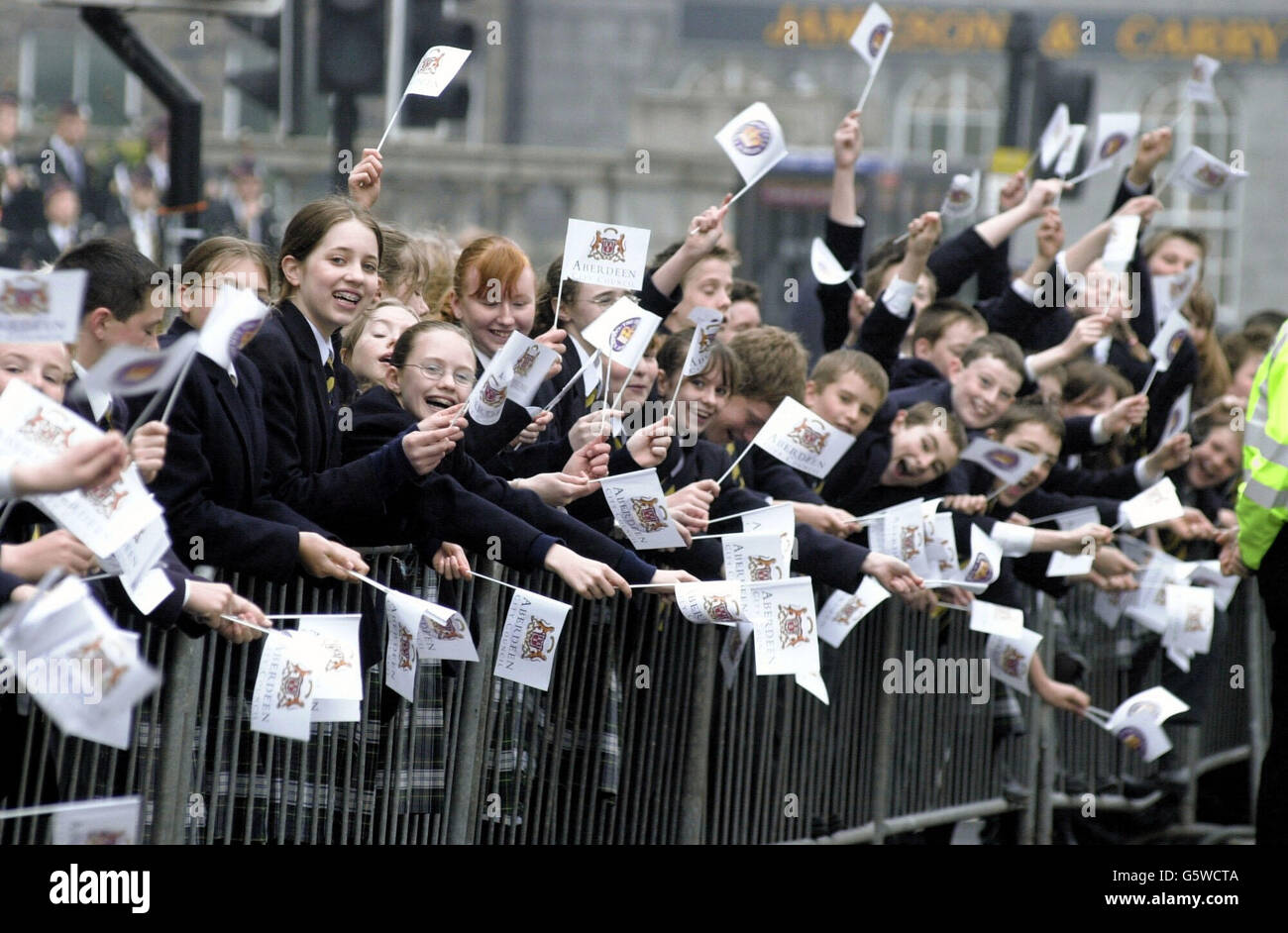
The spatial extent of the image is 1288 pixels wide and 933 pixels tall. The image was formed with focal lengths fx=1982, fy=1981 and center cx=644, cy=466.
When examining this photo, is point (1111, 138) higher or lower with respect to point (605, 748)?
higher

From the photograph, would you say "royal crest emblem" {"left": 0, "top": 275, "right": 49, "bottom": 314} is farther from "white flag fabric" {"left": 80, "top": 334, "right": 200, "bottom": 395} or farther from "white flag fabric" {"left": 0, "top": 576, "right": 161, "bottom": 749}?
"white flag fabric" {"left": 0, "top": 576, "right": 161, "bottom": 749}

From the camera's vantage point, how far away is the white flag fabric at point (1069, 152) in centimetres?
761

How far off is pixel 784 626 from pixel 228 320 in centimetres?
188

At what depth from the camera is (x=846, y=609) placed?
6.02 m

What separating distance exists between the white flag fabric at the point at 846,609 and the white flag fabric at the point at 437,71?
1.94m

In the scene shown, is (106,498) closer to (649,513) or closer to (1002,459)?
(649,513)

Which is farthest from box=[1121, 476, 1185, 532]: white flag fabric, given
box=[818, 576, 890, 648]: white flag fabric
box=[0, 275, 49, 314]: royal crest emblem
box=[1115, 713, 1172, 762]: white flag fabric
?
box=[0, 275, 49, 314]: royal crest emblem

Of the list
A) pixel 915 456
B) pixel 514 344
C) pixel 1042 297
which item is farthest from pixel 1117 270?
pixel 514 344

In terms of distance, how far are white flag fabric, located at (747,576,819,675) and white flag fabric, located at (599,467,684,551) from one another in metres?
0.26

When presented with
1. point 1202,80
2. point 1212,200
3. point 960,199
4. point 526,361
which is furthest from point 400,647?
point 1212,200

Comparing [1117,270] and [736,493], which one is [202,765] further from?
[1117,270]

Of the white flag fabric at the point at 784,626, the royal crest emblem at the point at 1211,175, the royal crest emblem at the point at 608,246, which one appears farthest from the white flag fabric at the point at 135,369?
the royal crest emblem at the point at 1211,175

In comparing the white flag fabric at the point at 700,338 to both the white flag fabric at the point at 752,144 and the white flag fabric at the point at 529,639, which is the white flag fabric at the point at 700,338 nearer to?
the white flag fabric at the point at 752,144
